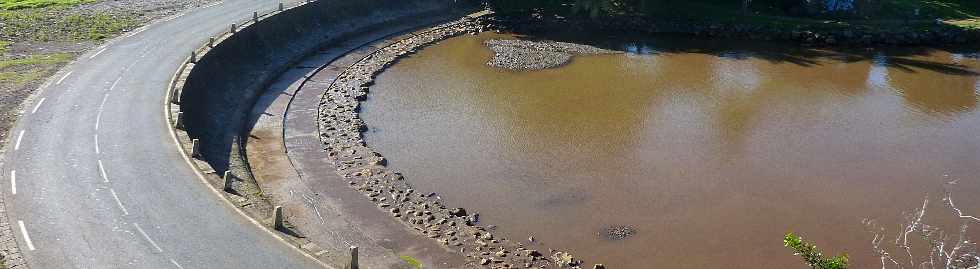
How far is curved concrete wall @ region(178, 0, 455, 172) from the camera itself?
41.8 meters

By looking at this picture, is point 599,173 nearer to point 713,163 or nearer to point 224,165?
point 713,163

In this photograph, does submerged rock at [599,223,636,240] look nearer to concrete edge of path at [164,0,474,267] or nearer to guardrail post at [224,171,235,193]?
concrete edge of path at [164,0,474,267]

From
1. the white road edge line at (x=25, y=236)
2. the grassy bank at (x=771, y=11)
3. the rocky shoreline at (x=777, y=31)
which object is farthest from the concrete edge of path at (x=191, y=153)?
the grassy bank at (x=771, y=11)

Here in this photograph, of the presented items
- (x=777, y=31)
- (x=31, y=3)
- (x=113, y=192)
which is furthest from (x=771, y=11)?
(x=113, y=192)

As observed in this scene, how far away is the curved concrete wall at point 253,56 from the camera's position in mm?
41812

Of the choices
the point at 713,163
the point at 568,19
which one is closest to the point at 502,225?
the point at 713,163

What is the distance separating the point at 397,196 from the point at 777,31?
154 ft

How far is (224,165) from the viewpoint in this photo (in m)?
37.4

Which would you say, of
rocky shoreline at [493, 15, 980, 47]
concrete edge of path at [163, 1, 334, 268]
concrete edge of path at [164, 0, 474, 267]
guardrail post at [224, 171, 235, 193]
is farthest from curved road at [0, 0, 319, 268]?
rocky shoreline at [493, 15, 980, 47]

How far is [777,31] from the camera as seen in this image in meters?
71.6

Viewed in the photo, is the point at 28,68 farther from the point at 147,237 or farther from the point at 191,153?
the point at 147,237

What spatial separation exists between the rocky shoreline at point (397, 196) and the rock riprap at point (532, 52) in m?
11.1

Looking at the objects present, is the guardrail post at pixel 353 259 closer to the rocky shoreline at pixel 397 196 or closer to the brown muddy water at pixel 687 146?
the rocky shoreline at pixel 397 196

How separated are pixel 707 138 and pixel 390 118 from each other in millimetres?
18024
